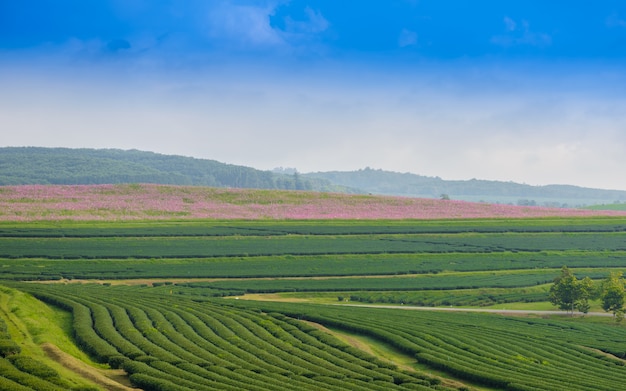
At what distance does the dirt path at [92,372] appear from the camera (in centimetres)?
2661

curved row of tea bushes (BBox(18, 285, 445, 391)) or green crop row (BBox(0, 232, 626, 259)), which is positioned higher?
green crop row (BBox(0, 232, 626, 259))

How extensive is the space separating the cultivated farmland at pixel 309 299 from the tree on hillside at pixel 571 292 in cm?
112

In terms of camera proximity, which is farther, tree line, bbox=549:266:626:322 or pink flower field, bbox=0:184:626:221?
pink flower field, bbox=0:184:626:221

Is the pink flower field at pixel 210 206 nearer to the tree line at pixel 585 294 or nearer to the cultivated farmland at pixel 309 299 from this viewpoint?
the cultivated farmland at pixel 309 299

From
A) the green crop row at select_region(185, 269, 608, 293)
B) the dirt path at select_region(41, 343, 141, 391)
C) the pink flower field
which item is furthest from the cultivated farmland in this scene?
the pink flower field

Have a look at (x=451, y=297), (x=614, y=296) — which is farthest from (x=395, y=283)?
(x=614, y=296)

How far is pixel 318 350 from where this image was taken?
3678 cm

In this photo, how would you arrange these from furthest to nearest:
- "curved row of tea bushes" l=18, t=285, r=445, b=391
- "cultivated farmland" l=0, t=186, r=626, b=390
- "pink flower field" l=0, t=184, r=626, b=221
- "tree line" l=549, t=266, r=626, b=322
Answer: "pink flower field" l=0, t=184, r=626, b=221
"tree line" l=549, t=266, r=626, b=322
"cultivated farmland" l=0, t=186, r=626, b=390
"curved row of tea bushes" l=18, t=285, r=445, b=391

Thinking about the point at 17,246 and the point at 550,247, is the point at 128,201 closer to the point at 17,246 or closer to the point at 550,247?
the point at 17,246

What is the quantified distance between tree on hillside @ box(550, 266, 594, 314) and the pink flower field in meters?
43.1

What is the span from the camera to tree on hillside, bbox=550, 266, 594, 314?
60562mm

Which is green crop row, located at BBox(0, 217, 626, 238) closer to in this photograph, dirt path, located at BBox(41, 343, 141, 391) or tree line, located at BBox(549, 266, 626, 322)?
tree line, located at BBox(549, 266, 626, 322)

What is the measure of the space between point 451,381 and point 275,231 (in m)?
57.2

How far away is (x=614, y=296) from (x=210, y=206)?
187 ft
